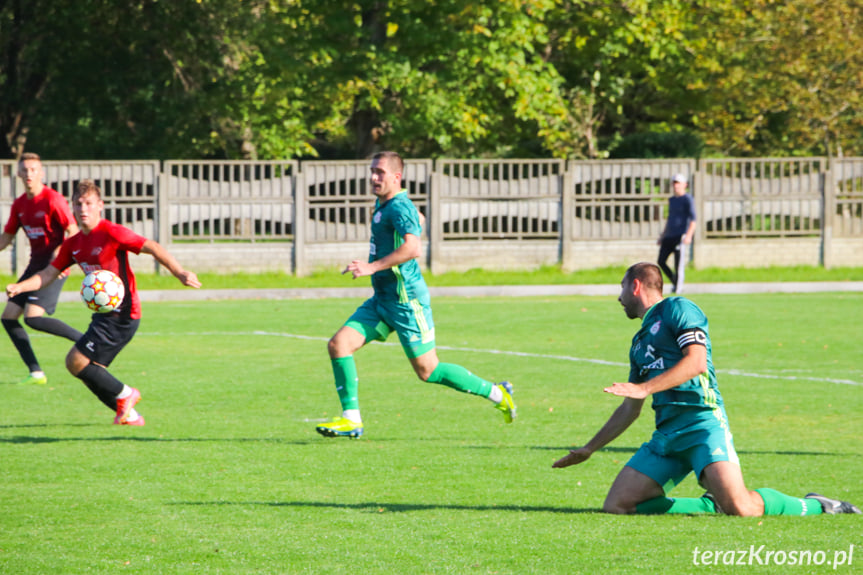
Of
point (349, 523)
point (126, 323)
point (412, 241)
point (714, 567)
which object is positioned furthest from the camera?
point (126, 323)

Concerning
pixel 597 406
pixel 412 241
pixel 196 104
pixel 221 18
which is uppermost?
pixel 221 18

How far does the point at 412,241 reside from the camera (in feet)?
27.8

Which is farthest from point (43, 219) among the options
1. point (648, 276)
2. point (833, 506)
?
point (833, 506)

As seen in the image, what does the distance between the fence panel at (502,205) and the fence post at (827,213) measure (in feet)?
20.2

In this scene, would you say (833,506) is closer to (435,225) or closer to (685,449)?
(685,449)

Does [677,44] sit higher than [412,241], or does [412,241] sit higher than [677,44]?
[677,44]

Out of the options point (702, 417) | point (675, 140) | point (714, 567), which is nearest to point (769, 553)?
point (714, 567)

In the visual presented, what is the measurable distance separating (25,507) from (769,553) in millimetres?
3988

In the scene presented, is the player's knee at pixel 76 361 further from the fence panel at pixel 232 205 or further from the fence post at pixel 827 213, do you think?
the fence post at pixel 827 213

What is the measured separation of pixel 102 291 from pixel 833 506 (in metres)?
Answer: 5.45

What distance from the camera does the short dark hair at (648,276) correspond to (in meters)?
6.03

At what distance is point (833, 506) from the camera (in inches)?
245

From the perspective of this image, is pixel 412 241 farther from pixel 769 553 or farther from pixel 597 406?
pixel 769 553

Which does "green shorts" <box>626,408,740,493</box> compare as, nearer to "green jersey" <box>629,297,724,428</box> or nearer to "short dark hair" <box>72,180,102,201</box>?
"green jersey" <box>629,297,724,428</box>
